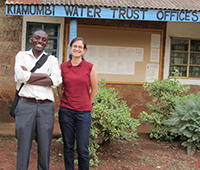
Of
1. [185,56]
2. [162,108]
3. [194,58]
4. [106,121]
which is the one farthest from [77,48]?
[194,58]

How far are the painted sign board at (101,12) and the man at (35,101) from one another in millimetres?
2168

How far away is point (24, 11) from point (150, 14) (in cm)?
256

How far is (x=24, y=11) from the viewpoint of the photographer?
4895mm

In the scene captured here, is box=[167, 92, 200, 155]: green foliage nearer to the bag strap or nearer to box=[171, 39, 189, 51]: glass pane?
box=[171, 39, 189, 51]: glass pane

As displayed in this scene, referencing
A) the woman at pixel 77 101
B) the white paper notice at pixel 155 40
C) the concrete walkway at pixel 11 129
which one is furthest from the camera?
the white paper notice at pixel 155 40

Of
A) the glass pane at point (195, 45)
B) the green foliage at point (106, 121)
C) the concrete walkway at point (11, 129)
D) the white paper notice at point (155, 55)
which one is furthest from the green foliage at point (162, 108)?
the glass pane at point (195, 45)

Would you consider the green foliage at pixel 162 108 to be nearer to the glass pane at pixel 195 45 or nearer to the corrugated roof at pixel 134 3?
the corrugated roof at pixel 134 3

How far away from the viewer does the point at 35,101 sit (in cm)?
287

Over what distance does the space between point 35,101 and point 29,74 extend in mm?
324

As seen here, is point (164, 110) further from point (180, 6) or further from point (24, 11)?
point (24, 11)

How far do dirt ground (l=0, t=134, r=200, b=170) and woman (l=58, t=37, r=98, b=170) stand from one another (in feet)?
2.98

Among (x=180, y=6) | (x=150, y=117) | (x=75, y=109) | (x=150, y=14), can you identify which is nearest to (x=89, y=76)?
(x=75, y=109)

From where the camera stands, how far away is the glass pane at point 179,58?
698cm

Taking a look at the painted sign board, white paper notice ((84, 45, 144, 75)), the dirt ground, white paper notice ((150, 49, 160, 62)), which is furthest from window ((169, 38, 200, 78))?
the dirt ground
